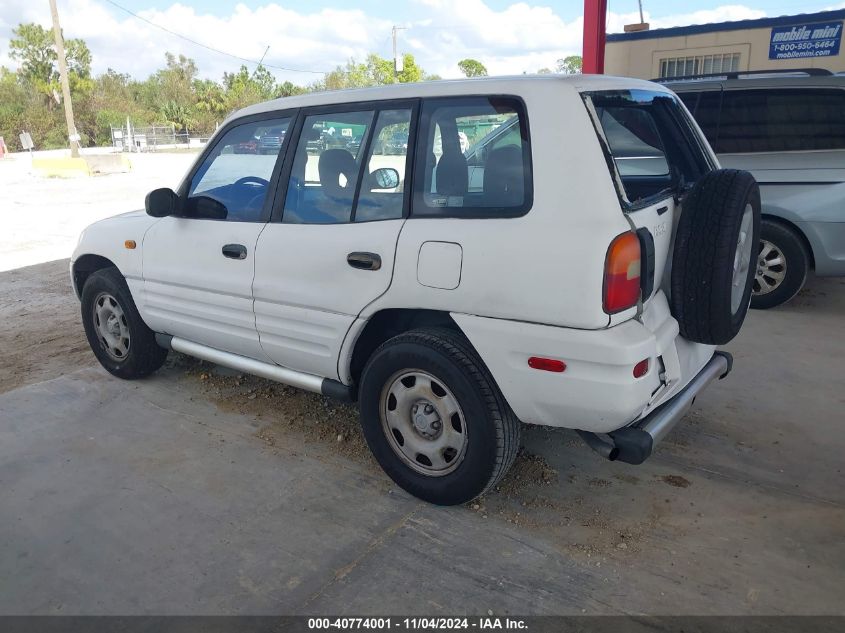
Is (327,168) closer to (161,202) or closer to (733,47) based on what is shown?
(161,202)

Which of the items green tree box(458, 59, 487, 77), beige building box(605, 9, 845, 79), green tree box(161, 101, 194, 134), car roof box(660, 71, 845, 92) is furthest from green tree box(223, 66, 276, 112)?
car roof box(660, 71, 845, 92)

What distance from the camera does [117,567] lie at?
9.16 ft

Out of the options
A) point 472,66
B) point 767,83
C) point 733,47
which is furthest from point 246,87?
point 767,83

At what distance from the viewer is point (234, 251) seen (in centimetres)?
366

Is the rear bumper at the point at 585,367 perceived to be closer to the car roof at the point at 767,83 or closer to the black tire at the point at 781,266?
the black tire at the point at 781,266

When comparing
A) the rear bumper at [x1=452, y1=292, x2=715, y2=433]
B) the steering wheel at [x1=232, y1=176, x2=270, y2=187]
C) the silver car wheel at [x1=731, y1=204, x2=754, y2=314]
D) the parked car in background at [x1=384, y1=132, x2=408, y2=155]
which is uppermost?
the parked car in background at [x1=384, y1=132, x2=408, y2=155]

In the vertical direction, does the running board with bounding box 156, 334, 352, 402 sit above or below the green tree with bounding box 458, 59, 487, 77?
below

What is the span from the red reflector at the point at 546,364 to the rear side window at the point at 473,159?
0.59 meters

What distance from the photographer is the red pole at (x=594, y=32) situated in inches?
322

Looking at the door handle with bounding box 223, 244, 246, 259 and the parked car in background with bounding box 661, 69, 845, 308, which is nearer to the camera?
the door handle with bounding box 223, 244, 246, 259

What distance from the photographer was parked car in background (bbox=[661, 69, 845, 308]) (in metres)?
5.66

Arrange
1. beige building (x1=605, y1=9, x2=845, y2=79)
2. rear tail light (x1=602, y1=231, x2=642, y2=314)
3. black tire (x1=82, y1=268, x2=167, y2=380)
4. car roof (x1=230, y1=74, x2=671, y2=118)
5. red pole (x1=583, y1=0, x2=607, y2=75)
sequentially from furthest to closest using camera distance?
beige building (x1=605, y1=9, x2=845, y2=79)
red pole (x1=583, y1=0, x2=607, y2=75)
black tire (x1=82, y1=268, x2=167, y2=380)
car roof (x1=230, y1=74, x2=671, y2=118)
rear tail light (x1=602, y1=231, x2=642, y2=314)

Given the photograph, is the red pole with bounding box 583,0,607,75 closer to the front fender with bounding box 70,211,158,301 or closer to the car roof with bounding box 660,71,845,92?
the car roof with bounding box 660,71,845,92

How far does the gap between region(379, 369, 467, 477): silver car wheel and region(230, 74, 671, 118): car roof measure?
4.14 feet
